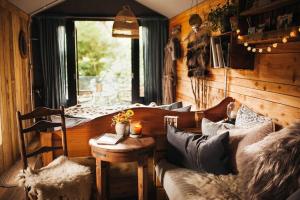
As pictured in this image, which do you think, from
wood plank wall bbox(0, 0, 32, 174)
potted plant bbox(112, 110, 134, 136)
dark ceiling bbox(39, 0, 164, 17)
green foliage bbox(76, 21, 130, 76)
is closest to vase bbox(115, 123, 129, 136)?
potted plant bbox(112, 110, 134, 136)

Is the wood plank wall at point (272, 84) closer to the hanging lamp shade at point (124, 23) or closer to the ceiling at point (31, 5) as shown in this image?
the hanging lamp shade at point (124, 23)

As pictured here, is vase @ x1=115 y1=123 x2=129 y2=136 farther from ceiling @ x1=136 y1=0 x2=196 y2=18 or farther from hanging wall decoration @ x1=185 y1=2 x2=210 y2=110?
ceiling @ x1=136 y1=0 x2=196 y2=18

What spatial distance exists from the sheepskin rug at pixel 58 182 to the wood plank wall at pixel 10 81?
59.3 inches

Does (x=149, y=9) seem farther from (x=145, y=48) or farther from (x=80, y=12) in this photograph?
A: (x=80, y=12)

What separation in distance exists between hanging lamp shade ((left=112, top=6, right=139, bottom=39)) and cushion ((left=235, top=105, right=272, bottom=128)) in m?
1.50

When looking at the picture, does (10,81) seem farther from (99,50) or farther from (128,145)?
(99,50)

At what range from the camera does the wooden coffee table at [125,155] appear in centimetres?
236

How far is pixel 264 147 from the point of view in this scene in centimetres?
183

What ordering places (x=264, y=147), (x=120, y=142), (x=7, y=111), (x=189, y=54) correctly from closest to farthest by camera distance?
1. (x=264, y=147)
2. (x=120, y=142)
3. (x=7, y=111)
4. (x=189, y=54)

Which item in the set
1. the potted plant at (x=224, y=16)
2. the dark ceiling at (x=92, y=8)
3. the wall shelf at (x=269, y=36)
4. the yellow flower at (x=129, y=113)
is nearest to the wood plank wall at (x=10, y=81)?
the dark ceiling at (x=92, y=8)

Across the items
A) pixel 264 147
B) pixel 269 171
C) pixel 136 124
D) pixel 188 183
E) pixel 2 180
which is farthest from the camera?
pixel 2 180

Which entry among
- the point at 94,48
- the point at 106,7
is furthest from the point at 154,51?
the point at 94,48

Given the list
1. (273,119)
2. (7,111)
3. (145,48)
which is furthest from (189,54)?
(7,111)

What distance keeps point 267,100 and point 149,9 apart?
12.1 feet
